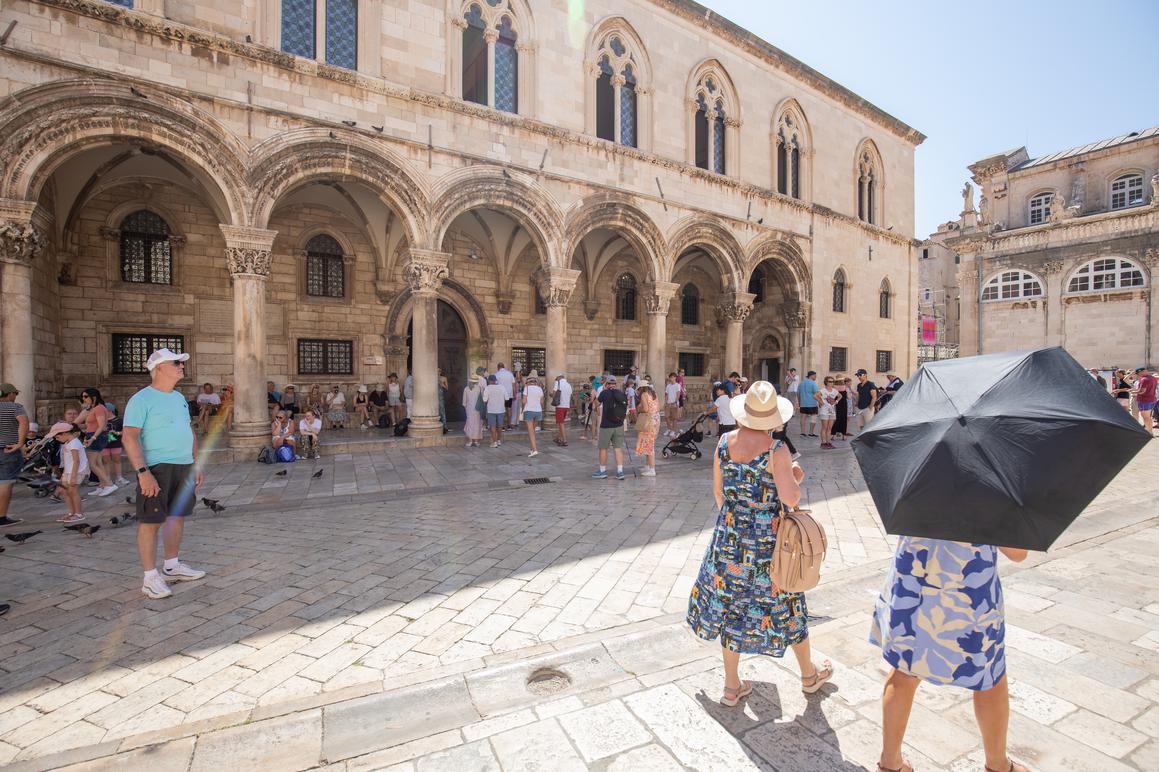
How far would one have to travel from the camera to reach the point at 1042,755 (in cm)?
235

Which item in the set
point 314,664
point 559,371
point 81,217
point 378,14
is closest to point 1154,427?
point 559,371

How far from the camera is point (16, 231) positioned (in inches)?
320

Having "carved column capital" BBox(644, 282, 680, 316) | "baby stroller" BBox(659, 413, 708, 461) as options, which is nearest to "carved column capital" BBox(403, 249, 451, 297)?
"carved column capital" BBox(644, 282, 680, 316)

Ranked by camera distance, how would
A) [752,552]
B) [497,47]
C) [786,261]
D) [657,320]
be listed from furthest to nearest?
[786,261] < [657,320] < [497,47] < [752,552]

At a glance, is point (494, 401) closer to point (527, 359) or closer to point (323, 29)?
point (527, 359)

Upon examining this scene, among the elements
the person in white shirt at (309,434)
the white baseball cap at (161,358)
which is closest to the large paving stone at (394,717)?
the white baseball cap at (161,358)

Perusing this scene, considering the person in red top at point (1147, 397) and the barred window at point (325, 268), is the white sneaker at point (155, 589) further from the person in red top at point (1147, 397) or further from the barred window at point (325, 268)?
the person in red top at point (1147, 397)

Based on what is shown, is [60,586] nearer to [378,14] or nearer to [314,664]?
[314,664]

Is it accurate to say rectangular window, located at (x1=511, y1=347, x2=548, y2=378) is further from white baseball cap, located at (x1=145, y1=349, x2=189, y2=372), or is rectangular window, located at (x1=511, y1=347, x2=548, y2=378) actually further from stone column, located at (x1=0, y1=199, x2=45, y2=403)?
white baseball cap, located at (x1=145, y1=349, x2=189, y2=372)

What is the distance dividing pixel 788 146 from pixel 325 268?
607 inches

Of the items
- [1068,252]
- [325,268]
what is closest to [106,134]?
[325,268]

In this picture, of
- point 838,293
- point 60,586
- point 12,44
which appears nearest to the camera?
point 60,586

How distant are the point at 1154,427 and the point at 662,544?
18248 millimetres

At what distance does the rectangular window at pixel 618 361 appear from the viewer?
18.2 meters
